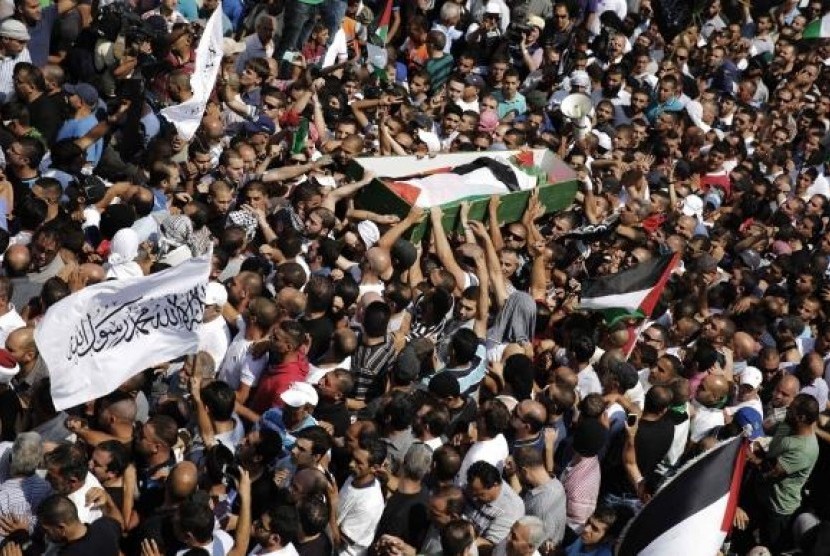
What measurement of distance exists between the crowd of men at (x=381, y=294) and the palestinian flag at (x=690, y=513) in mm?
211

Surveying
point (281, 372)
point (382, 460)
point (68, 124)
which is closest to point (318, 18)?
point (68, 124)

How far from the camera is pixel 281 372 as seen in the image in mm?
7902

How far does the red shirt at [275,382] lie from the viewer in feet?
25.7

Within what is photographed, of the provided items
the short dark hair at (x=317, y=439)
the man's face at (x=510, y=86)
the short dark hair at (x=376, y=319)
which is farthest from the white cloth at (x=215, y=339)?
the man's face at (x=510, y=86)

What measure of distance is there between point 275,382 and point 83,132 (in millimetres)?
3115

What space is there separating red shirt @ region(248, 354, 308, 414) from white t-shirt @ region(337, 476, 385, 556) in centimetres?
82

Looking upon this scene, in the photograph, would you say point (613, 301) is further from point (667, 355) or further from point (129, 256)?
point (129, 256)

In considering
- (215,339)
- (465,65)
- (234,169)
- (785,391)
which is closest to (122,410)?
(215,339)

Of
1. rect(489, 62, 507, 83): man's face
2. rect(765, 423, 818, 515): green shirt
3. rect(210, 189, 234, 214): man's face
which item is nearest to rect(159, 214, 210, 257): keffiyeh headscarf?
rect(210, 189, 234, 214): man's face

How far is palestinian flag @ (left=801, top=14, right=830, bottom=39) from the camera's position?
18.7 meters

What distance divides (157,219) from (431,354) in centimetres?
205

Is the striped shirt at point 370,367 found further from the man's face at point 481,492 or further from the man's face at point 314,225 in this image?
the man's face at point 314,225

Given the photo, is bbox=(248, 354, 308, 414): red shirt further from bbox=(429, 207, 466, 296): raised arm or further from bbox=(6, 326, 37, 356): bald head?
bbox=(429, 207, 466, 296): raised arm

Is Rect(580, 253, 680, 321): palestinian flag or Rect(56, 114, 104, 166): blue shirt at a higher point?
Rect(56, 114, 104, 166): blue shirt
